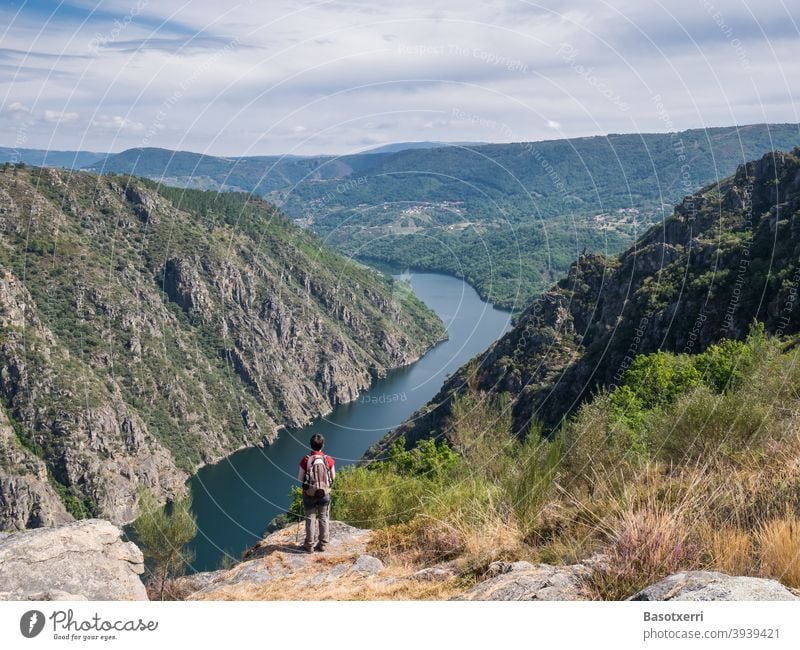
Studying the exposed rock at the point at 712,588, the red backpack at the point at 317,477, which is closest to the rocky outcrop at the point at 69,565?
the red backpack at the point at 317,477

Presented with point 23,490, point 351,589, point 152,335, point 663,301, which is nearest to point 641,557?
point 351,589

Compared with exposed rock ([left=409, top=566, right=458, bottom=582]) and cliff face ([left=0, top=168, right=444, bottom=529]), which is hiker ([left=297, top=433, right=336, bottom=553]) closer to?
exposed rock ([left=409, top=566, right=458, bottom=582])

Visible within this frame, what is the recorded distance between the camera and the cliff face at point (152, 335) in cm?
A: 11144

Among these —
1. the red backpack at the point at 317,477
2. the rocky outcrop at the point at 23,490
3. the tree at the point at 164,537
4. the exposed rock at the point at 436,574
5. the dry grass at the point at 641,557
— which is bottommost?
the rocky outcrop at the point at 23,490

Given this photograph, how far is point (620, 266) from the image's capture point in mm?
79312

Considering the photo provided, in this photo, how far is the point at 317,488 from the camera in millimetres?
11031

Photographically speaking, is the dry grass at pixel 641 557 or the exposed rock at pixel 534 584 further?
the exposed rock at pixel 534 584

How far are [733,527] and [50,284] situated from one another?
138664 mm

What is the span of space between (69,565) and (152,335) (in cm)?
14521

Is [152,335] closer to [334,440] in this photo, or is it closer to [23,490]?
[334,440]

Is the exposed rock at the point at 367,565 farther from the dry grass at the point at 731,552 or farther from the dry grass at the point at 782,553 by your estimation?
the dry grass at the point at 782,553

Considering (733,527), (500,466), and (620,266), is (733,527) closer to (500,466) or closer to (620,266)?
(500,466)

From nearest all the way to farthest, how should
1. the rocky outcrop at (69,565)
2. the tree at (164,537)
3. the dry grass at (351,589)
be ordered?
the dry grass at (351,589) → the rocky outcrop at (69,565) → the tree at (164,537)

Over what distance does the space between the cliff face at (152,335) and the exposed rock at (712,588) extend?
378 ft
